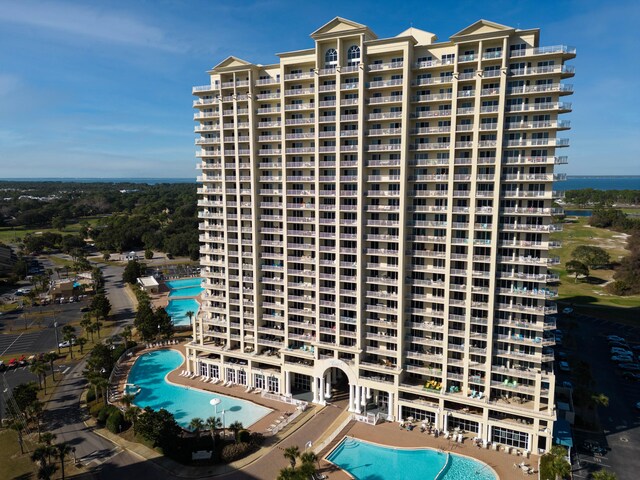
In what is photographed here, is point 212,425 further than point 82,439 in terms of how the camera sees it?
No

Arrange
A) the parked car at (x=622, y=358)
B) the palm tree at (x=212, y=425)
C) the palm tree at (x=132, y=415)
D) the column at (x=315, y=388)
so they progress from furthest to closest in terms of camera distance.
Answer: the parked car at (x=622, y=358)
the column at (x=315, y=388)
the palm tree at (x=132, y=415)
the palm tree at (x=212, y=425)

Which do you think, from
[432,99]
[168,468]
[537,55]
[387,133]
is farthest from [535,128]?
[168,468]

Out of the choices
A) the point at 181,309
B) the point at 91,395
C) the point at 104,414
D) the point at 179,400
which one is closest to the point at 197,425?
the point at 179,400

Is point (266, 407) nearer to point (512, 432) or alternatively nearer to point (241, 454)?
point (241, 454)

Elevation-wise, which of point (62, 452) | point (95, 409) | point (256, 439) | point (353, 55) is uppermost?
point (353, 55)

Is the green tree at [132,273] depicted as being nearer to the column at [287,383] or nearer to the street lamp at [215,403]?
the street lamp at [215,403]

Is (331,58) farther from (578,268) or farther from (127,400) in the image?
(578,268)

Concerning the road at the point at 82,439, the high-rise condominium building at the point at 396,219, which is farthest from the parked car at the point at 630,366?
the road at the point at 82,439
